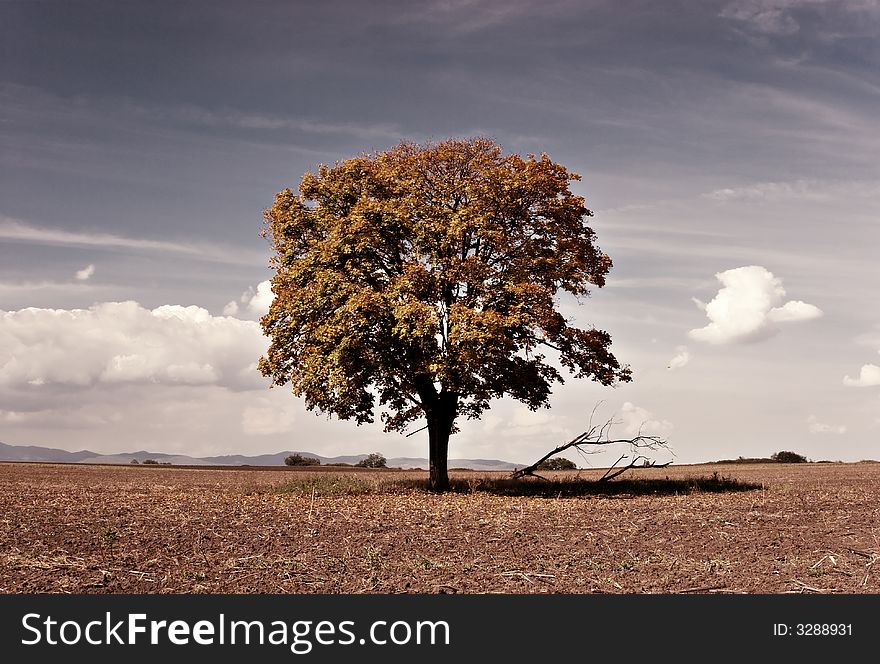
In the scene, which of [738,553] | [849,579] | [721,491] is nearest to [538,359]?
[721,491]

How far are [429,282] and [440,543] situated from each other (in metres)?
14.6

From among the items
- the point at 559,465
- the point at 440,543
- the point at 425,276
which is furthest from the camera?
the point at 559,465

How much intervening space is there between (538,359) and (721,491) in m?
9.71

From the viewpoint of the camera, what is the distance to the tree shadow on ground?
111 ft

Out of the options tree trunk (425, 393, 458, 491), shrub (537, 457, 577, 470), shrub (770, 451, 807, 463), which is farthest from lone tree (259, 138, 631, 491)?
shrub (770, 451, 807, 463)

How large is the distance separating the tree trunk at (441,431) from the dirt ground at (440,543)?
327 cm

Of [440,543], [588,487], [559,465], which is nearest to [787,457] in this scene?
[559,465]

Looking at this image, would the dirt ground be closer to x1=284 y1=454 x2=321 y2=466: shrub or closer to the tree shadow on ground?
the tree shadow on ground

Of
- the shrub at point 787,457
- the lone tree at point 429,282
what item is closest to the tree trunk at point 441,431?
the lone tree at point 429,282

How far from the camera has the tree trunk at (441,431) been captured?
3509 cm

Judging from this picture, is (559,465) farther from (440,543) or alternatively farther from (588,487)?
(440,543)

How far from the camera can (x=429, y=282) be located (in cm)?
3119

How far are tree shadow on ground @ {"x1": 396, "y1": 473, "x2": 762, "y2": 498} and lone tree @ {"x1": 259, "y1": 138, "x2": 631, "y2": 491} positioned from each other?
2.33 m

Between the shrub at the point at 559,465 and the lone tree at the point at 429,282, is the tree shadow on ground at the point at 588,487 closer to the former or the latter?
the lone tree at the point at 429,282
